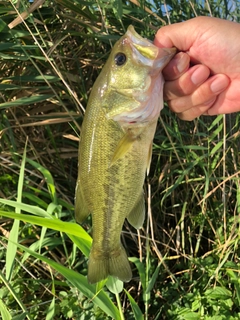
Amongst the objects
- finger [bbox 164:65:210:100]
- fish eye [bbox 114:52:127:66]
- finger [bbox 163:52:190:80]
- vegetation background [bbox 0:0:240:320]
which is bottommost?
vegetation background [bbox 0:0:240:320]

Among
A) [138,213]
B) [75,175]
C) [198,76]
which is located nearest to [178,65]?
[198,76]

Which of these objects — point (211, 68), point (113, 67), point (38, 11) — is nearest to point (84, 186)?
point (113, 67)

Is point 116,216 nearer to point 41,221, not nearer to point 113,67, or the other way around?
point 41,221

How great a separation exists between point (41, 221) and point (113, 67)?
27.2 inches

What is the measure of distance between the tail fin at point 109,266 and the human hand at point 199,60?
774 mm

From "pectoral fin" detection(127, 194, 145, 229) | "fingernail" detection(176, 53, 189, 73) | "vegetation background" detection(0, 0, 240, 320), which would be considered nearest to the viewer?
"fingernail" detection(176, 53, 189, 73)

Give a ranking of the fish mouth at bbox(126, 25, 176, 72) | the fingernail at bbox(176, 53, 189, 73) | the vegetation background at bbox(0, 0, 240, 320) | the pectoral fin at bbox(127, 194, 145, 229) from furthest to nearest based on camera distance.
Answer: the vegetation background at bbox(0, 0, 240, 320)
the pectoral fin at bbox(127, 194, 145, 229)
the fingernail at bbox(176, 53, 189, 73)
the fish mouth at bbox(126, 25, 176, 72)

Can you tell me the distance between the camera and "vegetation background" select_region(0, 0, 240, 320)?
207cm

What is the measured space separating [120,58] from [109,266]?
0.92m

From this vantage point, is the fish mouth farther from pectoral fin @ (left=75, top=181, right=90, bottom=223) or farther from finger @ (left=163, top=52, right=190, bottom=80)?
pectoral fin @ (left=75, top=181, right=90, bottom=223)

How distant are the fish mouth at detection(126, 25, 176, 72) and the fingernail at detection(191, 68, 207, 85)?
0.70ft

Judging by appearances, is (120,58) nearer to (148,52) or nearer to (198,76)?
(148,52)

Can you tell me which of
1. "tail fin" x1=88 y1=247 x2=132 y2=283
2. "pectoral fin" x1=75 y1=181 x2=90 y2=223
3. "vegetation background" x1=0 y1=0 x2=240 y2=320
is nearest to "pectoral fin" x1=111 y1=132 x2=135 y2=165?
"pectoral fin" x1=75 y1=181 x2=90 y2=223

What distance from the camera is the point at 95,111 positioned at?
1.56 metres
